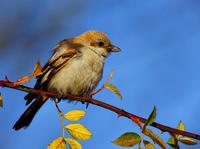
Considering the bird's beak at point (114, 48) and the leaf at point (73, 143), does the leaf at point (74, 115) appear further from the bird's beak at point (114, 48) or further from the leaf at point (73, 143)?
the bird's beak at point (114, 48)

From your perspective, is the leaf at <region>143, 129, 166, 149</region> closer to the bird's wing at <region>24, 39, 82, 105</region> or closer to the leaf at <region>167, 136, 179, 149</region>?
the leaf at <region>167, 136, 179, 149</region>

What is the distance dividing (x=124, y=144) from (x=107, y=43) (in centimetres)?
398

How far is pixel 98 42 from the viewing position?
18.4 ft

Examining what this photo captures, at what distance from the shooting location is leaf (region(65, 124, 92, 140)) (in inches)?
73.9

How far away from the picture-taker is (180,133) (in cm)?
183

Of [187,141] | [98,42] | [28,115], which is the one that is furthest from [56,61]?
[187,141]

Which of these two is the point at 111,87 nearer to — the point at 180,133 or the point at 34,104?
the point at 180,133

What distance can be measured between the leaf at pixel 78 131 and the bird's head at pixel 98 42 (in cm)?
351

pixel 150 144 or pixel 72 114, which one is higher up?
pixel 72 114

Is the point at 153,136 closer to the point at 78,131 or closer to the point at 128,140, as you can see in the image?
the point at 128,140

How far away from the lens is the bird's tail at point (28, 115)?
4.59 m

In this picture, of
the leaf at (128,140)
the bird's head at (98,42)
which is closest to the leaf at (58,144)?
the leaf at (128,140)

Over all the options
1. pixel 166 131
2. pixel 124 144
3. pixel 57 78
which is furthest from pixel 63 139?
pixel 57 78

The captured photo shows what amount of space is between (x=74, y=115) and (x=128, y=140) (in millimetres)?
386
